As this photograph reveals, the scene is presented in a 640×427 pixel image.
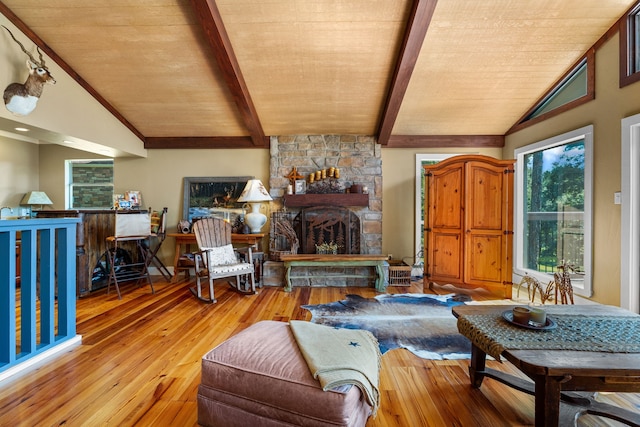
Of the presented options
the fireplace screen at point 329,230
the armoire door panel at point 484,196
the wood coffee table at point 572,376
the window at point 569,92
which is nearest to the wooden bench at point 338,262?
the fireplace screen at point 329,230

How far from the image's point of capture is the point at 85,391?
1842 mm

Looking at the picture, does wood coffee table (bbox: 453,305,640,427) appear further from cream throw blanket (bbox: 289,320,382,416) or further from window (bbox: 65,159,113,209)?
window (bbox: 65,159,113,209)

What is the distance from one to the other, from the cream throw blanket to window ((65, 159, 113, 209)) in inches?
222

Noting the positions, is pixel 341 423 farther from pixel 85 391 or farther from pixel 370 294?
pixel 370 294

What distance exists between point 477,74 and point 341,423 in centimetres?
395

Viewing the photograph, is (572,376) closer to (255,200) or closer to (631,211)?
(631,211)

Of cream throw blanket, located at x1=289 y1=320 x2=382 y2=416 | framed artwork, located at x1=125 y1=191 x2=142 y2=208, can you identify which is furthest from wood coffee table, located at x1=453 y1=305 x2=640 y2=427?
framed artwork, located at x1=125 y1=191 x2=142 y2=208

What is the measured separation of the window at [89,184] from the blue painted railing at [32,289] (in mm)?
3772

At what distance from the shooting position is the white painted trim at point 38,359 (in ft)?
6.35

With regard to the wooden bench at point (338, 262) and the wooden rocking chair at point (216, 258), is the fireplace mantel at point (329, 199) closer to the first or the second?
the wooden bench at point (338, 262)

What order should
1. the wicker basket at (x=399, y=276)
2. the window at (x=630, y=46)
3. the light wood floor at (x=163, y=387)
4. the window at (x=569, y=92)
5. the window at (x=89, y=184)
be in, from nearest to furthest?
the light wood floor at (x=163, y=387)
the window at (x=630, y=46)
the window at (x=569, y=92)
the wicker basket at (x=399, y=276)
the window at (x=89, y=184)

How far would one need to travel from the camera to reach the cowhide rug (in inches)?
95.7

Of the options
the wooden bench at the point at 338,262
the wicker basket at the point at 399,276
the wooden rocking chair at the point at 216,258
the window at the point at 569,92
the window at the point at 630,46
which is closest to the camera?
the window at the point at 630,46

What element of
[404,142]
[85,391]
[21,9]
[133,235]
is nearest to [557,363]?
[85,391]
